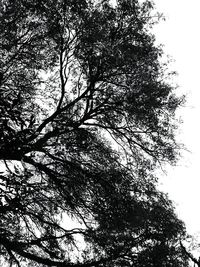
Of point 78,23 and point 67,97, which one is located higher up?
point 78,23

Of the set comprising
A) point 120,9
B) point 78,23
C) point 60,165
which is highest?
point 120,9

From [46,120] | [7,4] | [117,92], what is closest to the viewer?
[7,4]

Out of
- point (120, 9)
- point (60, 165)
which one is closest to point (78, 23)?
point (120, 9)

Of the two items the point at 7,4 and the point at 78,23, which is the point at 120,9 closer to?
the point at 78,23

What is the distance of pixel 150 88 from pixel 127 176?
2600mm

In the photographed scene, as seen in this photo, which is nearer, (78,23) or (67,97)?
(78,23)

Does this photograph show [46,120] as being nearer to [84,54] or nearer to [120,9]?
[84,54]

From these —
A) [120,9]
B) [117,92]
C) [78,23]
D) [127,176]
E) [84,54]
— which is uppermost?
[120,9]

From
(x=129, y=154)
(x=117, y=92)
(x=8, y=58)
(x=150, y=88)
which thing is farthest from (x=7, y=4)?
(x=129, y=154)

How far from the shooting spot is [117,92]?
412 inches

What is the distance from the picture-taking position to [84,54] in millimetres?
9945

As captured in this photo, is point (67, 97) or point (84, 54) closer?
point (84, 54)

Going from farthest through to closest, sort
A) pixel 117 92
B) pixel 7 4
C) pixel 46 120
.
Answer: pixel 117 92 → pixel 46 120 → pixel 7 4

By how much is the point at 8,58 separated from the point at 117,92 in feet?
10.3
